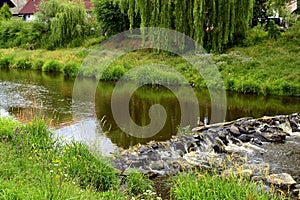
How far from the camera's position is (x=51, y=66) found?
2602 centimetres

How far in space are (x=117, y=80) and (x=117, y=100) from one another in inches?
187

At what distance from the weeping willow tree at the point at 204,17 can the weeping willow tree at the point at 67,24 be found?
856cm

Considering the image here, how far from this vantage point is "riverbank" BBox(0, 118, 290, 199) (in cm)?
506

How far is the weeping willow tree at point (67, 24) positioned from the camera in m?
29.3

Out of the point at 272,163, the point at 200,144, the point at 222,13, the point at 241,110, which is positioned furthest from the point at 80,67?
the point at 272,163

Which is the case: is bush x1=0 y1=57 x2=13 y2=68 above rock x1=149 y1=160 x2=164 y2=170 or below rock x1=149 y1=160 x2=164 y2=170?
above

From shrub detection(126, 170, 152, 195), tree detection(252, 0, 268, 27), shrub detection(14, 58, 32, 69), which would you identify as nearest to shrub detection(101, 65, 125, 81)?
shrub detection(14, 58, 32, 69)

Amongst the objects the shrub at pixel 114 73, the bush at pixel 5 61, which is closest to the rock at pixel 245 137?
the shrub at pixel 114 73

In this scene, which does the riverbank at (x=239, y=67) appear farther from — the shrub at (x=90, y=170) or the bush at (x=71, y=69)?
the shrub at (x=90, y=170)

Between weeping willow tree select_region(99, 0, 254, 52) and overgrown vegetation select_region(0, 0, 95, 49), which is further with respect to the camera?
overgrown vegetation select_region(0, 0, 95, 49)

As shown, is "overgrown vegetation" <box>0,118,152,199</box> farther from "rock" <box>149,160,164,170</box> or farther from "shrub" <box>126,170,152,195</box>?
"rock" <box>149,160,164,170</box>

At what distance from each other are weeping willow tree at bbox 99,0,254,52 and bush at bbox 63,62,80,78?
16.8 feet

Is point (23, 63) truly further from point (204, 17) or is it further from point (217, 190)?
point (217, 190)

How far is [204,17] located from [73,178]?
54.3 ft
